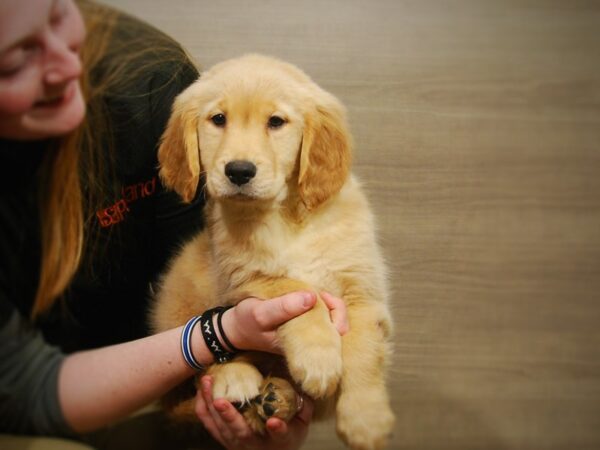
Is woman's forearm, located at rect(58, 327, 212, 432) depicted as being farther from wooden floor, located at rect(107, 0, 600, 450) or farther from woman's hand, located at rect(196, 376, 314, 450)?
wooden floor, located at rect(107, 0, 600, 450)

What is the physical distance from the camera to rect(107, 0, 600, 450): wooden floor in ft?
3.10

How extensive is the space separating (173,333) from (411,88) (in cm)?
57

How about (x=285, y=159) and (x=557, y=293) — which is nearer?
(x=285, y=159)

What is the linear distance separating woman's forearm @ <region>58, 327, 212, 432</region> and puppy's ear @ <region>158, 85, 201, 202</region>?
0.77 feet

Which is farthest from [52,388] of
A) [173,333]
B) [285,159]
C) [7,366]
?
[285,159]

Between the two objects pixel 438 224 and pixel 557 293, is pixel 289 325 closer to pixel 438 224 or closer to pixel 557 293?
pixel 438 224

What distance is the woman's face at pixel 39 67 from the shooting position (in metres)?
0.61

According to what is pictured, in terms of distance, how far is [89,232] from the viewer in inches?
33.4

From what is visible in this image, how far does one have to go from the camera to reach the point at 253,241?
99 centimetres

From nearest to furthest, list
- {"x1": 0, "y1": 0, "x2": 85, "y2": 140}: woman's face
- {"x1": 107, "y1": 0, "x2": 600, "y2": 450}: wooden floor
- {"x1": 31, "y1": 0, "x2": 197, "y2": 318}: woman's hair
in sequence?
Result: 1. {"x1": 0, "y1": 0, "x2": 85, "y2": 140}: woman's face
2. {"x1": 31, "y1": 0, "x2": 197, "y2": 318}: woman's hair
3. {"x1": 107, "y1": 0, "x2": 600, "y2": 450}: wooden floor

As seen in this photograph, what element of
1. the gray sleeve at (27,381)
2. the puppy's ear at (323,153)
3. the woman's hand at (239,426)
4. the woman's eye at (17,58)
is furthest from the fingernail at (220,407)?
the woman's eye at (17,58)

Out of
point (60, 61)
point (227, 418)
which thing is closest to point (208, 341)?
point (227, 418)

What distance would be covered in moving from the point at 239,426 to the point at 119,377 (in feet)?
0.69

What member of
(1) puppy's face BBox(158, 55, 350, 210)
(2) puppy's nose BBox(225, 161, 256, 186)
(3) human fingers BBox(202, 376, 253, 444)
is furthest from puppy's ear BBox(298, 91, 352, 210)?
(3) human fingers BBox(202, 376, 253, 444)
